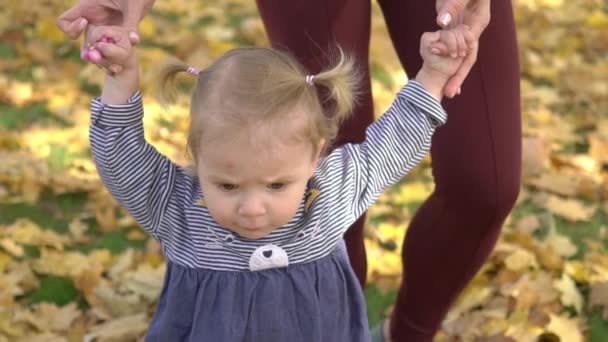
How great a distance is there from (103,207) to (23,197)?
1.02 ft

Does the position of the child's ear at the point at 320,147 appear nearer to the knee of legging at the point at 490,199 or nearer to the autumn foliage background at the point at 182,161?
the knee of legging at the point at 490,199

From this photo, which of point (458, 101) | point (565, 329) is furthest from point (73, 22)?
point (565, 329)

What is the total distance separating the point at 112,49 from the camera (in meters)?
1.83

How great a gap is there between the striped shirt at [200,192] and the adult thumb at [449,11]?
16 centimetres

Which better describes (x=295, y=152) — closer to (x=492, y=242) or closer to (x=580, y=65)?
(x=492, y=242)

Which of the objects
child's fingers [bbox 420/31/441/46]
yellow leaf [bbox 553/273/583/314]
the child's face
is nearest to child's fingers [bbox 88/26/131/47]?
the child's face

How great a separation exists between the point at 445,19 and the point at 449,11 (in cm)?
3

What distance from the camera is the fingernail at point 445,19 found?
194cm

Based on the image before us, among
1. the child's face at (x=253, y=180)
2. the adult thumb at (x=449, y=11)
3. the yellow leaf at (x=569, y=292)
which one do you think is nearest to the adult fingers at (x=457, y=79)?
the adult thumb at (x=449, y=11)

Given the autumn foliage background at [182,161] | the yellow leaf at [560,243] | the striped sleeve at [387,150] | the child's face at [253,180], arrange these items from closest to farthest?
the child's face at [253,180]
the striped sleeve at [387,150]
the autumn foliage background at [182,161]
the yellow leaf at [560,243]

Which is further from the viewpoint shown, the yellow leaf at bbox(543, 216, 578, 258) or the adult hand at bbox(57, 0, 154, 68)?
the yellow leaf at bbox(543, 216, 578, 258)

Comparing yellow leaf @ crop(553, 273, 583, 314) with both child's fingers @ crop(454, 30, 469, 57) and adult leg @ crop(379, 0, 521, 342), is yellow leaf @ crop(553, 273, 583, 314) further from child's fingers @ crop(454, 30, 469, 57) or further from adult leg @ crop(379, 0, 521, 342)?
child's fingers @ crop(454, 30, 469, 57)

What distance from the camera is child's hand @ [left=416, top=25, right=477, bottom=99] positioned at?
77.3 inches

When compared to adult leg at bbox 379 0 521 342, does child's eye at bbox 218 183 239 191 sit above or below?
above
